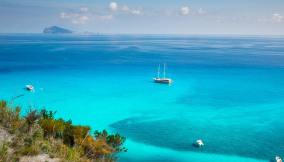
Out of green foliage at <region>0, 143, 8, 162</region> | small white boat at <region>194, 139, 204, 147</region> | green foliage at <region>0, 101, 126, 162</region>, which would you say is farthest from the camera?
small white boat at <region>194, 139, 204, 147</region>

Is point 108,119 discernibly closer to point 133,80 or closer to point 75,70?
point 133,80

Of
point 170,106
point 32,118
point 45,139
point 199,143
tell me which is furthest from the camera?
point 170,106

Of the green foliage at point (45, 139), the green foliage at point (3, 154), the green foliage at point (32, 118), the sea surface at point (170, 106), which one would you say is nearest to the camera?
the green foliage at point (3, 154)

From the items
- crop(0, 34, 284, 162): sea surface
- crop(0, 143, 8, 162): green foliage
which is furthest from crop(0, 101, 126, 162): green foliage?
crop(0, 34, 284, 162): sea surface

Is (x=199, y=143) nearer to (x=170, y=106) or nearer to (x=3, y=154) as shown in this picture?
(x=170, y=106)

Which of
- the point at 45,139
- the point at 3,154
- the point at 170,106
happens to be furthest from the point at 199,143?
the point at 3,154

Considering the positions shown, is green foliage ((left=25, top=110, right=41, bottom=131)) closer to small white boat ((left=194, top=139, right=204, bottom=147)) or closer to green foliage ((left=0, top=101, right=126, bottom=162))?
green foliage ((left=0, top=101, right=126, bottom=162))

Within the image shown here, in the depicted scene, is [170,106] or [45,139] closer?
[45,139]

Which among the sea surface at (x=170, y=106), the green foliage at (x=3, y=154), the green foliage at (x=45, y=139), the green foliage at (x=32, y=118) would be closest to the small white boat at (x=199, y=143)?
the sea surface at (x=170, y=106)

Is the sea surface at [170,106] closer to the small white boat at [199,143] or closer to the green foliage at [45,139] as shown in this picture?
the small white boat at [199,143]

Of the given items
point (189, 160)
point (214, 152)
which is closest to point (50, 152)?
point (189, 160)

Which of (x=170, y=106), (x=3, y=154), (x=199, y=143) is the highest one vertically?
(x=3, y=154)
